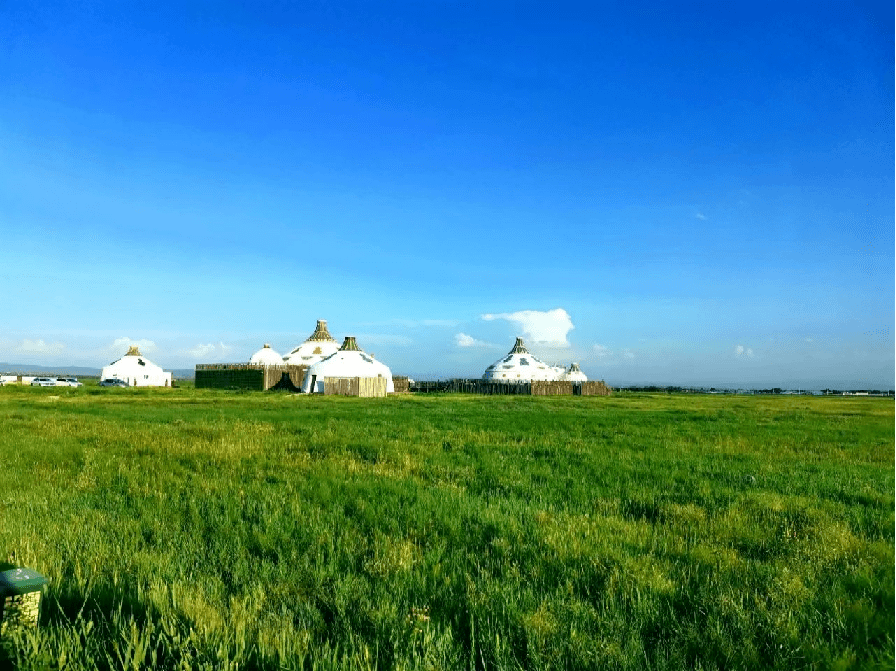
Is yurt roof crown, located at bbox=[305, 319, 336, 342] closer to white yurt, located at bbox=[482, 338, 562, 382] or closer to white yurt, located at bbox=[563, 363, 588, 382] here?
white yurt, located at bbox=[482, 338, 562, 382]

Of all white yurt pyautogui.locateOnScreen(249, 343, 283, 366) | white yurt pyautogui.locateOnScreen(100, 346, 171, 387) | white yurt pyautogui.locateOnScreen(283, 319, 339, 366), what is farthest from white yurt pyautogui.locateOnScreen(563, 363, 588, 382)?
white yurt pyautogui.locateOnScreen(100, 346, 171, 387)

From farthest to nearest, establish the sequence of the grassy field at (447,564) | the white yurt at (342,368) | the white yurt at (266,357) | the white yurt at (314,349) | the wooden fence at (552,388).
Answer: the white yurt at (266,357)
the white yurt at (314,349)
the wooden fence at (552,388)
the white yurt at (342,368)
the grassy field at (447,564)

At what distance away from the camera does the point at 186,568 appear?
5.04 meters

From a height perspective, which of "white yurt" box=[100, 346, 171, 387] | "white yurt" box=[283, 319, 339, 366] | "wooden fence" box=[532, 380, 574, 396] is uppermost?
"white yurt" box=[283, 319, 339, 366]

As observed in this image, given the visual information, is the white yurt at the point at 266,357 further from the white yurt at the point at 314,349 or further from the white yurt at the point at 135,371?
the white yurt at the point at 135,371

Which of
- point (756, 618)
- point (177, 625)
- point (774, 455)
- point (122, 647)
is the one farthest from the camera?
point (774, 455)

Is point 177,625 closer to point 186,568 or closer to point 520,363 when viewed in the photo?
point 186,568

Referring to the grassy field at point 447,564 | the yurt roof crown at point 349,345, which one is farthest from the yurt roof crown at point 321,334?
the grassy field at point 447,564

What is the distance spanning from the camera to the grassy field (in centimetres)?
363

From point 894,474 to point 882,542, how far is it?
6745 mm

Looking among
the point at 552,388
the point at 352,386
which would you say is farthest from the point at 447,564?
the point at 552,388

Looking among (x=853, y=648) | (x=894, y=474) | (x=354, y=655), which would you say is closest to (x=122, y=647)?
(x=354, y=655)

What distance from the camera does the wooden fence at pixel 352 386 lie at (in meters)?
61.6

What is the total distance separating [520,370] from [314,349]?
37034 mm
